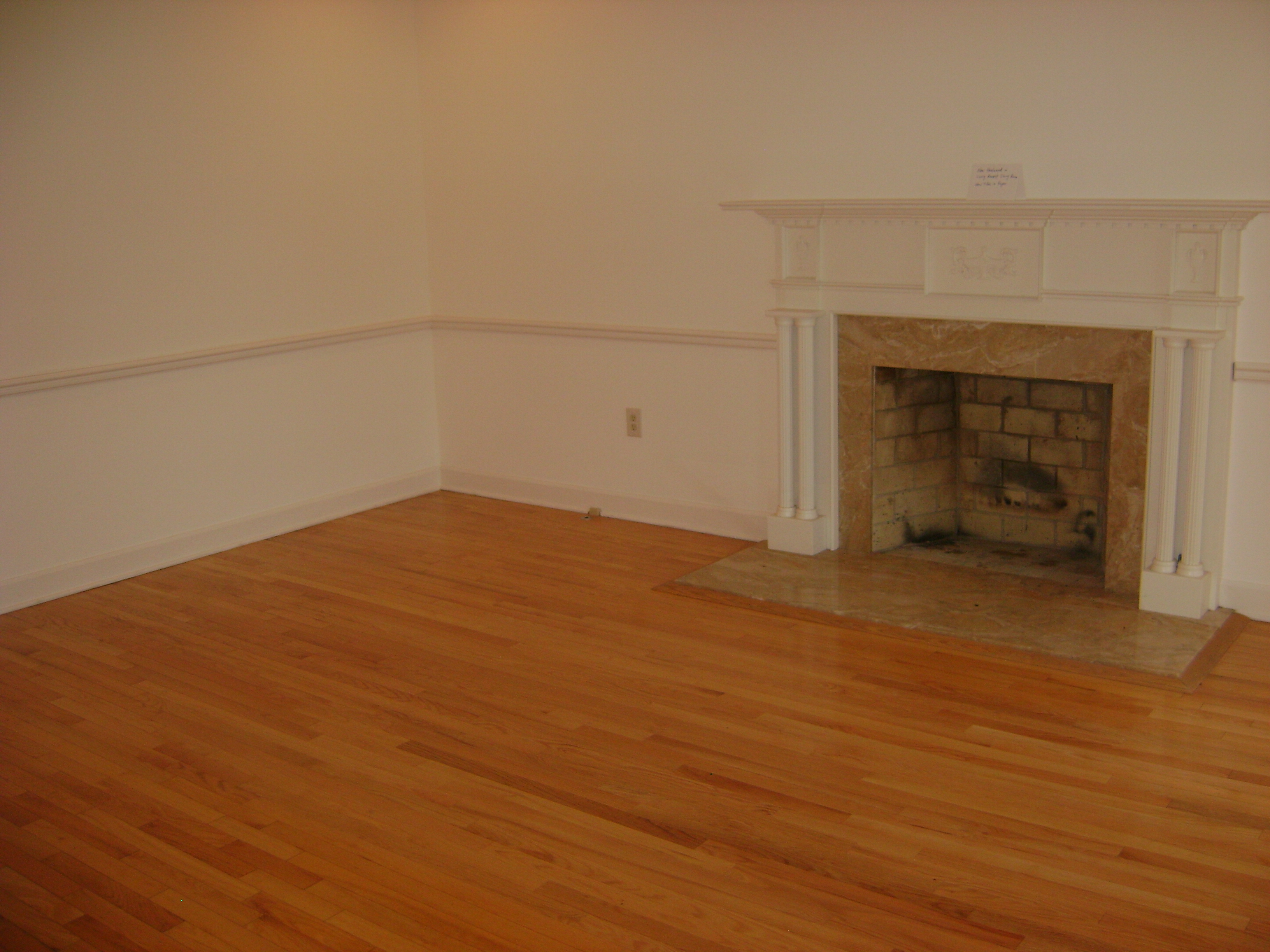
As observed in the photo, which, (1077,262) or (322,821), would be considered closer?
(322,821)

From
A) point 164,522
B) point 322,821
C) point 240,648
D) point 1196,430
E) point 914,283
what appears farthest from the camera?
point 164,522

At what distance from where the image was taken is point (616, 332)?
4840mm

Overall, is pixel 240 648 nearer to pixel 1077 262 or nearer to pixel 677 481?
pixel 677 481

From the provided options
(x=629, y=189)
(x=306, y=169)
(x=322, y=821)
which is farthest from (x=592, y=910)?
(x=306, y=169)

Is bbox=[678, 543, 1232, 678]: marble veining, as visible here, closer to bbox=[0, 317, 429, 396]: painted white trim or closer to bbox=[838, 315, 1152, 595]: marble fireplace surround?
bbox=[838, 315, 1152, 595]: marble fireplace surround

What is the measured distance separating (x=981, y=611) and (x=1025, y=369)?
30.9 inches

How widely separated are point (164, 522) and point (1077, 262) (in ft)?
10.9

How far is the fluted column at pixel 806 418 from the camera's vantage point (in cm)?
428

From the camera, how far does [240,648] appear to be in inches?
147

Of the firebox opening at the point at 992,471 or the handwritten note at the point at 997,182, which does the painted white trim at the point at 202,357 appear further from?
the handwritten note at the point at 997,182

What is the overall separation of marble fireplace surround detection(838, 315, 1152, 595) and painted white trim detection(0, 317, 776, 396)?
14.8 inches

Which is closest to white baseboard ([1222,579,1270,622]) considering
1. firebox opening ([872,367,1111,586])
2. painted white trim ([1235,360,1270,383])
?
firebox opening ([872,367,1111,586])

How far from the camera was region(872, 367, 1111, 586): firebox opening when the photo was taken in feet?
13.7

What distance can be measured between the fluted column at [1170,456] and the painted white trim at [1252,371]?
158 millimetres
